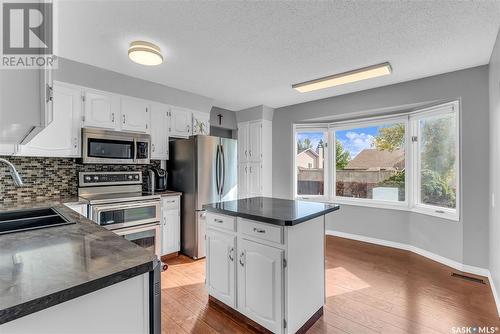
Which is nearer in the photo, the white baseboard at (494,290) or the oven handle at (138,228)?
the white baseboard at (494,290)

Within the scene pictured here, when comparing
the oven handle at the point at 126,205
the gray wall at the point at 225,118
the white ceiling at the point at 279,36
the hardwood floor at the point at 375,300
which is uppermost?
the white ceiling at the point at 279,36

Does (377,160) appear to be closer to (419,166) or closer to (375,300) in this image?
(419,166)

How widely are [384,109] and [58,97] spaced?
4308 mm

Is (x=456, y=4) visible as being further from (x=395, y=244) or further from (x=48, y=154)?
(x=48, y=154)

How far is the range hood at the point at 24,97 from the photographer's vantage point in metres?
0.72

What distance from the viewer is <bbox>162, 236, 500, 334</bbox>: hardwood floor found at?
198cm

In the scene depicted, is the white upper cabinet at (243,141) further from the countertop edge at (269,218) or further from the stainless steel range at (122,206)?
the countertop edge at (269,218)

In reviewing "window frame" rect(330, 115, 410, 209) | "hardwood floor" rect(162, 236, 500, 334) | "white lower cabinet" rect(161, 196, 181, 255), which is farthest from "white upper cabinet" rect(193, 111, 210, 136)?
"window frame" rect(330, 115, 410, 209)

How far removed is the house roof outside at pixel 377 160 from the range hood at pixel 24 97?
4339 mm

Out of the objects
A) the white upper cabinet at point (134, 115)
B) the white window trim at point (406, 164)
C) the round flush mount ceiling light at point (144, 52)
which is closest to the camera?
the round flush mount ceiling light at point (144, 52)

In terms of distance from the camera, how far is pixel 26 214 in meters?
1.91

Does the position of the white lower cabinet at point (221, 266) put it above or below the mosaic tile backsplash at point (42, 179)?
below

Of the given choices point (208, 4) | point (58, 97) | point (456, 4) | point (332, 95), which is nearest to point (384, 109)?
point (332, 95)

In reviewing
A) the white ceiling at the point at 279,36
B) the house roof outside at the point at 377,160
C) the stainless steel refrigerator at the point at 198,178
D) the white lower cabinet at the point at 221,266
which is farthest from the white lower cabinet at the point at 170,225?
the house roof outside at the point at 377,160
